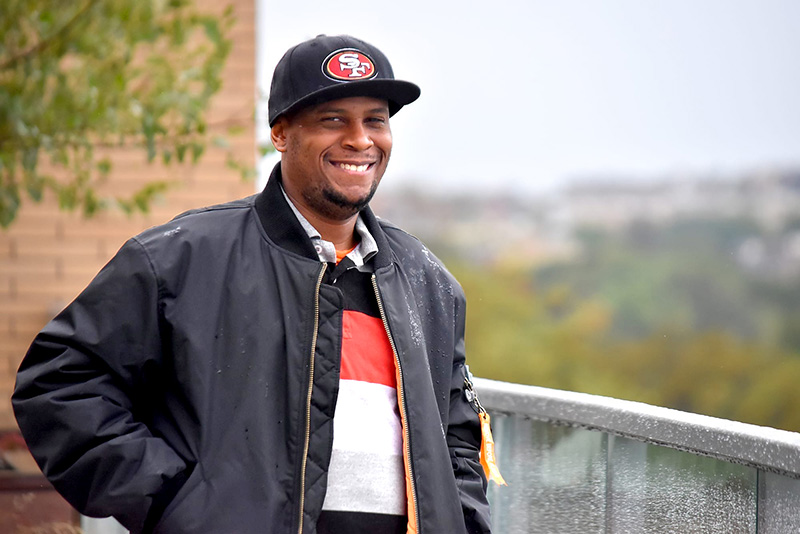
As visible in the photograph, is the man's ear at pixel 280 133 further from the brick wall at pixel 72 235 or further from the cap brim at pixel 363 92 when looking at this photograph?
the brick wall at pixel 72 235

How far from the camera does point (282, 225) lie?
2.50m

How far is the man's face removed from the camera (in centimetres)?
251

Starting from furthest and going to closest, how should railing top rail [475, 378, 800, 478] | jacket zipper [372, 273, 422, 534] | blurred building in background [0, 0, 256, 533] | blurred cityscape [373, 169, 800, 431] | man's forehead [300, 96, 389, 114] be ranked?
1. blurred cityscape [373, 169, 800, 431]
2. blurred building in background [0, 0, 256, 533]
3. railing top rail [475, 378, 800, 478]
4. man's forehead [300, 96, 389, 114]
5. jacket zipper [372, 273, 422, 534]

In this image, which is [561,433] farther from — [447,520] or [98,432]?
[98,432]

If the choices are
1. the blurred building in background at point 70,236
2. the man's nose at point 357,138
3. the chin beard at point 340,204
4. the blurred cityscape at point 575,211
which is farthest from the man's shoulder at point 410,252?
the blurred cityscape at point 575,211

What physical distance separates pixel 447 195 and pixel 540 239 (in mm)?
2528

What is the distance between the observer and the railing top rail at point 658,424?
2.63 meters

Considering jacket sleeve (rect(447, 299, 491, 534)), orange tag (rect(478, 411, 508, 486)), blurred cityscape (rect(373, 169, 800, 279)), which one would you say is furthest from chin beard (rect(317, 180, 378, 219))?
blurred cityscape (rect(373, 169, 800, 279))

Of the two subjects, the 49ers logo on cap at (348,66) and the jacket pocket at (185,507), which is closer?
the jacket pocket at (185,507)

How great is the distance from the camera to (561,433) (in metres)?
3.53

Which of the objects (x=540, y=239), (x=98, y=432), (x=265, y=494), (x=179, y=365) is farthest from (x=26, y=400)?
(x=540, y=239)

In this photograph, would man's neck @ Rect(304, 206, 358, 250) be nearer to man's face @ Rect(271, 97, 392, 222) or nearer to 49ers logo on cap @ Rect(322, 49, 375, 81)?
man's face @ Rect(271, 97, 392, 222)

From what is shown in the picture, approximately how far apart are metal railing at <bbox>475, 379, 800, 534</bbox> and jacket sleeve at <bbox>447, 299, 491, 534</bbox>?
0.62 metres

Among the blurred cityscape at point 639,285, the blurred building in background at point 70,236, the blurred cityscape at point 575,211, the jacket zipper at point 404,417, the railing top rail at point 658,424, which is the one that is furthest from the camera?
the blurred cityscape at point 575,211
